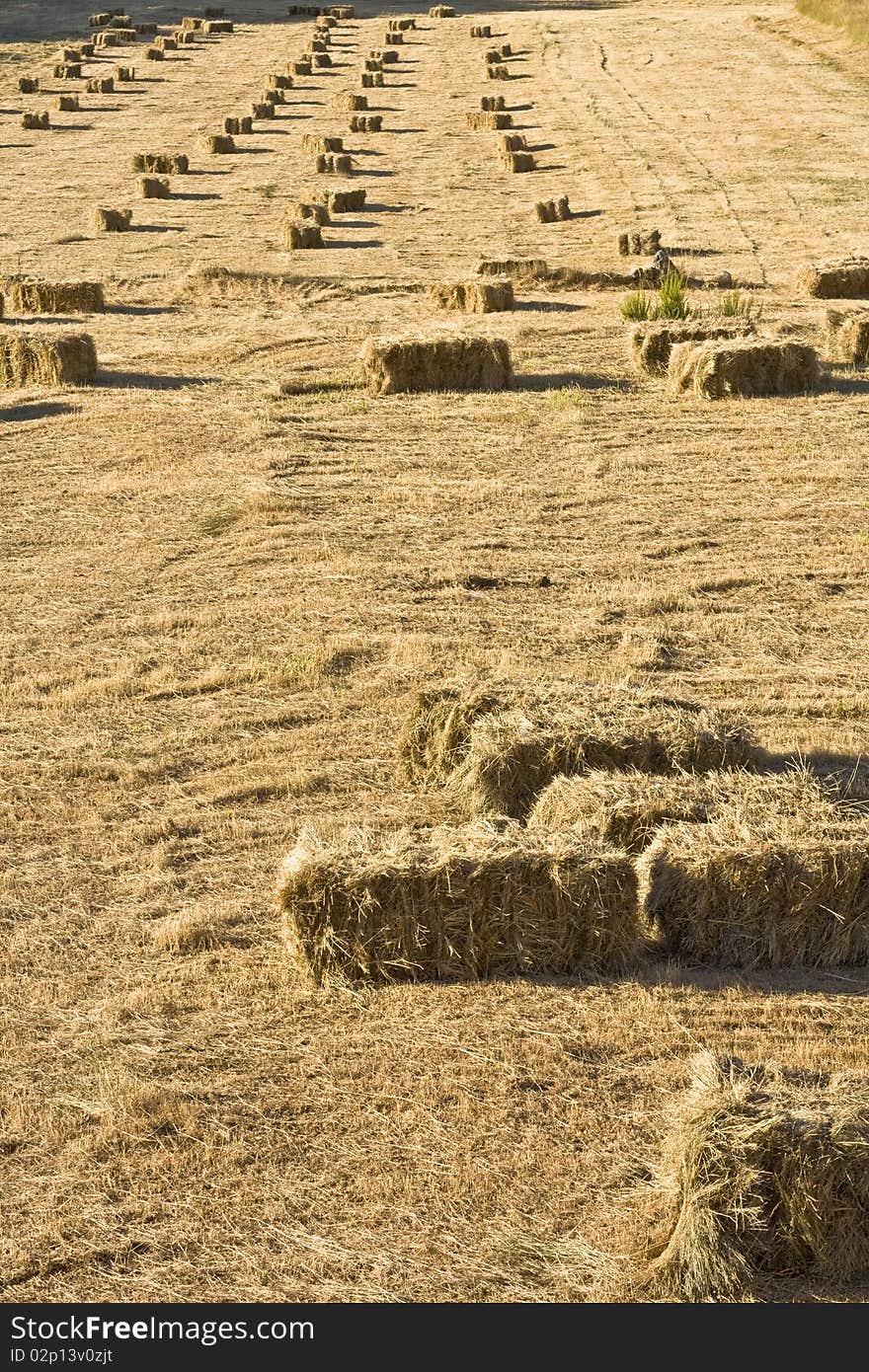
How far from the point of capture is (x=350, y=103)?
44.3 metres

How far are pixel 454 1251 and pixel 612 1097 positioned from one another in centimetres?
115

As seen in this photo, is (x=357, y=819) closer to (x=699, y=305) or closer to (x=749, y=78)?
(x=699, y=305)

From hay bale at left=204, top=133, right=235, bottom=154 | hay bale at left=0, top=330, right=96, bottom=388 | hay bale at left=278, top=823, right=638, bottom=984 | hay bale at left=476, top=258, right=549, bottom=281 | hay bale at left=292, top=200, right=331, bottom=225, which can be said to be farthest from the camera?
hay bale at left=204, top=133, right=235, bottom=154

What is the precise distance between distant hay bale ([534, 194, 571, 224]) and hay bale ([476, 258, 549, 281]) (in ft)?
16.6

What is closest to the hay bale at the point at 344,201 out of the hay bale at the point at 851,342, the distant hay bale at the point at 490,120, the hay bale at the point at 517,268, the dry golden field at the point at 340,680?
the dry golden field at the point at 340,680

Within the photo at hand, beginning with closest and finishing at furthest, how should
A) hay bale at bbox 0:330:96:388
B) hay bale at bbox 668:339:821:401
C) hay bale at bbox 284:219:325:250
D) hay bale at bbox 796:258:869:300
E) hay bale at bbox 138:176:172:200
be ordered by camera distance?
hay bale at bbox 668:339:821:401, hay bale at bbox 0:330:96:388, hay bale at bbox 796:258:869:300, hay bale at bbox 284:219:325:250, hay bale at bbox 138:176:172:200

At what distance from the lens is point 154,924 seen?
839 cm

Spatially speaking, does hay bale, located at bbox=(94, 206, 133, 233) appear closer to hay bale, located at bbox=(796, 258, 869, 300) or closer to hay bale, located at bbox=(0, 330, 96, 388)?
hay bale, located at bbox=(0, 330, 96, 388)

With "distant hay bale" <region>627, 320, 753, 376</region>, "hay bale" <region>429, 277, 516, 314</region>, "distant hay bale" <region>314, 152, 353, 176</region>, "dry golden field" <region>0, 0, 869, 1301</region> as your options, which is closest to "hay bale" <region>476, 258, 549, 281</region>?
"dry golden field" <region>0, 0, 869, 1301</region>

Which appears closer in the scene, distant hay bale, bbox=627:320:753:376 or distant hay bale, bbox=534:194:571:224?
distant hay bale, bbox=627:320:753:376

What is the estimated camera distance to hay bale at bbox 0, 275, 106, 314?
75.2ft

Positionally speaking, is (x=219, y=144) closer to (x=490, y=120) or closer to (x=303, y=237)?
(x=490, y=120)

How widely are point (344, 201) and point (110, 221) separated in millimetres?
4370

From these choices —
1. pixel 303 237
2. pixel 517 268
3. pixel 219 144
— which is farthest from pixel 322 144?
pixel 517 268
